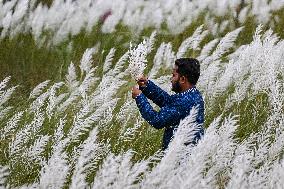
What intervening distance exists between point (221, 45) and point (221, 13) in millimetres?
2648

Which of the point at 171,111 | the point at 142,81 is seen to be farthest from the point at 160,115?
the point at 142,81

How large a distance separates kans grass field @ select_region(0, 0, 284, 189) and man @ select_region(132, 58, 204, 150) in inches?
5.8

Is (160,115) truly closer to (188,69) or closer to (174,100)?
(174,100)

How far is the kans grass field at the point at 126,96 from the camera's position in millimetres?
2639

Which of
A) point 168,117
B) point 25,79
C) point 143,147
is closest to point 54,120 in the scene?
point 143,147

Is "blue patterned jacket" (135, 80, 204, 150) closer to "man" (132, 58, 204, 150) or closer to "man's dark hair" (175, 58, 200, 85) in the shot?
"man" (132, 58, 204, 150)

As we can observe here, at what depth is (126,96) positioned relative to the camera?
17.3ft

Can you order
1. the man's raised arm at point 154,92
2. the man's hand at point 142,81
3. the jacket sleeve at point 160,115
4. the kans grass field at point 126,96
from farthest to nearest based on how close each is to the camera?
the man's raised arm at point 154,92, the man's hand at point 142,81, the jacket sleeve at point 160,115, the kans grass field at point 126,96

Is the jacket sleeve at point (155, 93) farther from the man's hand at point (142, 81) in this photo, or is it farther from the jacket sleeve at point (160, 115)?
the jacket sleeve at point (160, 115)

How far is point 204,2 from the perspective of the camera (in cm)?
812

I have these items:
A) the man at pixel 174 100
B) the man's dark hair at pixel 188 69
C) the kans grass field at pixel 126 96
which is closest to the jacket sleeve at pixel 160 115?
the man at pixel 174 100

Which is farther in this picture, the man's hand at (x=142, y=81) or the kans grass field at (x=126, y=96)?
the man's hand at (x=142, y=81)

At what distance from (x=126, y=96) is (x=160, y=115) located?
159 centimetres

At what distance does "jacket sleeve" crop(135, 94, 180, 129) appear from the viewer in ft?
12.2
